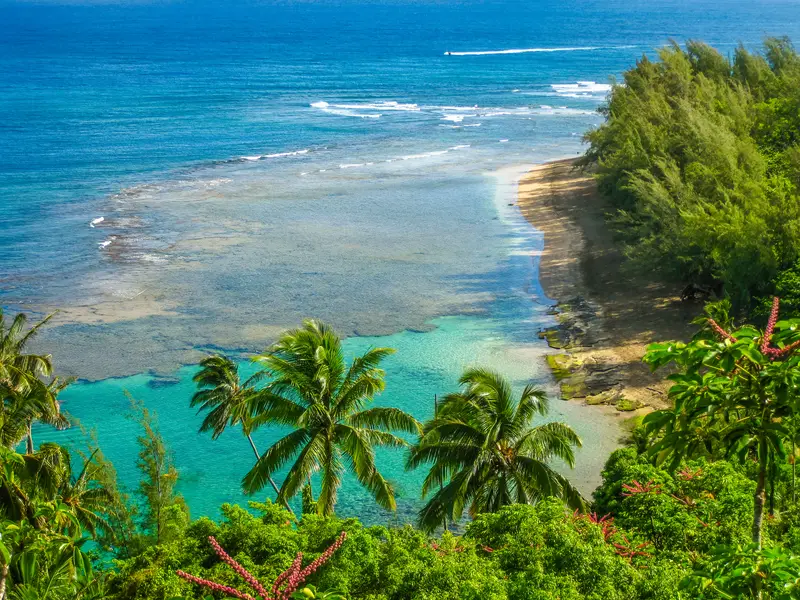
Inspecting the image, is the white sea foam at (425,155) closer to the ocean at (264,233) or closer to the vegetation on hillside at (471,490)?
the ocean at (264,233)

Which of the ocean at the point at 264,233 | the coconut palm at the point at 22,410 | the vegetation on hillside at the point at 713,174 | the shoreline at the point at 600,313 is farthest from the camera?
the ocean at the point at 264,233

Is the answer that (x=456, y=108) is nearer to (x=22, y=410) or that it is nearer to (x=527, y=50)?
(x=527, y=50)

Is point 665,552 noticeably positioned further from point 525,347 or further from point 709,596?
point 525,347

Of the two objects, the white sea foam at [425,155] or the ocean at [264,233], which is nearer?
the ocean at [264,233]

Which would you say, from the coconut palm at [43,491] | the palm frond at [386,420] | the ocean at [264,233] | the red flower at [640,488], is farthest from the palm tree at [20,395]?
the red flower at [640,488]

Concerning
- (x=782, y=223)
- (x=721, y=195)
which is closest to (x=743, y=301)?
(x=782, y=223)
